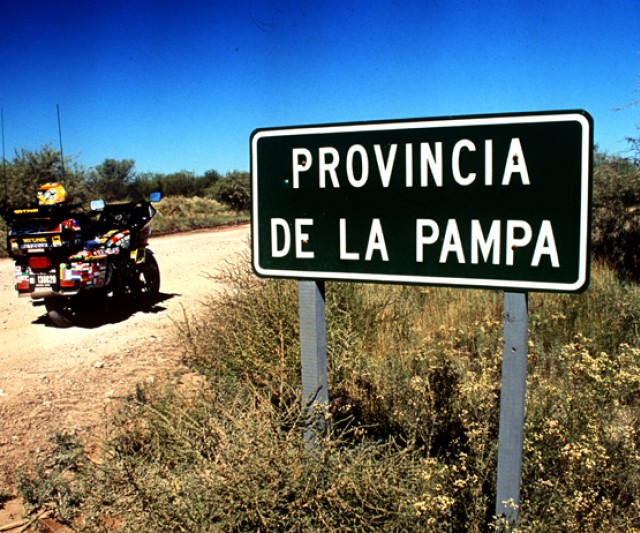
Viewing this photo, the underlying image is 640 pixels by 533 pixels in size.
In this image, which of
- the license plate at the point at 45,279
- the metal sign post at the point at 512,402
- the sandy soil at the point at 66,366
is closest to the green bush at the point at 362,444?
the metal sign post at the point at 512,402

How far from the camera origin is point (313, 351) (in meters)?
2.57

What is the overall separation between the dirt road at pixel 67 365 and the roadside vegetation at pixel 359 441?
55 centimetres

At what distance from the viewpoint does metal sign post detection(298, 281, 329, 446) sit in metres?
2.52

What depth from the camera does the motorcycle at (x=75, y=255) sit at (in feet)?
23.2

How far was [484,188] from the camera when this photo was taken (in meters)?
2.14

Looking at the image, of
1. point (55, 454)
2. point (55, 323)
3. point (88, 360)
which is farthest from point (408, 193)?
point (55, 323)

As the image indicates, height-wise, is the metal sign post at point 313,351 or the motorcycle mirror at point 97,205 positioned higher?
the motorcycle mirror at point 97,205

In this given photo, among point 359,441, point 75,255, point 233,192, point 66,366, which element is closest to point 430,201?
point 359,441

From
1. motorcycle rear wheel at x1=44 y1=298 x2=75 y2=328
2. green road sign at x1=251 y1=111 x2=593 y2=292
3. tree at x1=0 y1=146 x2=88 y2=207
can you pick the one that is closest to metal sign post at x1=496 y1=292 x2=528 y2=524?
green road sign at x1=251 y1=111 x2=593 y2=292

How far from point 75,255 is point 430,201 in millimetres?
6006

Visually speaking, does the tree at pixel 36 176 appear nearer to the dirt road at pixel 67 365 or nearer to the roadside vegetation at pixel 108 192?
the roadside vegetation at pixel 108 192

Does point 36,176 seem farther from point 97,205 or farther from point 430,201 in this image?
point 430,201

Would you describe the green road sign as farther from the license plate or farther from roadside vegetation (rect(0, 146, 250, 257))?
roadside vegetation (rect(0, 146, 250, 257))

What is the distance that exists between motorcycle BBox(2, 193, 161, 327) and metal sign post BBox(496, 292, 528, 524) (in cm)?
607
